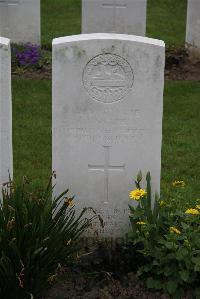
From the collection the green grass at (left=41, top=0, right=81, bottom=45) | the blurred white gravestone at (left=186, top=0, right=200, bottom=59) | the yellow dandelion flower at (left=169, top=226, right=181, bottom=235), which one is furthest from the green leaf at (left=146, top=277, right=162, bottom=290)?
the green grass at (left=41, top=0, right=81, bottom=45)

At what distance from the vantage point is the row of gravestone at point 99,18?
11094 mm

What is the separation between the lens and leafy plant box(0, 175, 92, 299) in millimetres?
4348

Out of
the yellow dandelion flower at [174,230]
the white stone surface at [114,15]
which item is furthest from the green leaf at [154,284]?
the white stone surface at [114,15]

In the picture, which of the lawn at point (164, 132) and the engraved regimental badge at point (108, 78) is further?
the lawn at point (164, 132)

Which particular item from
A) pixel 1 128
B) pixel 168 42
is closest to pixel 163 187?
pixel 1 128

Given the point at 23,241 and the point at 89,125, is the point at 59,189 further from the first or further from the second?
the point at 23,241

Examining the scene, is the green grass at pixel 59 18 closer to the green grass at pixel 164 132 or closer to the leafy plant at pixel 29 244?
the green grass at pixel 164 132

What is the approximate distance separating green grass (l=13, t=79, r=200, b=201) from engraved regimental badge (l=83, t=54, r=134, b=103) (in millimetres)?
1592

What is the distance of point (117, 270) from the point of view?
5.00m

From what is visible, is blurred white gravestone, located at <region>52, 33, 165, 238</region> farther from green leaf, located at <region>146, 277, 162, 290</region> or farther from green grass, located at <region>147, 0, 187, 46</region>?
green grass, located at <region>147, 0, 187, 46</region>

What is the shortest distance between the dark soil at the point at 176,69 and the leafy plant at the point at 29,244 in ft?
18.5

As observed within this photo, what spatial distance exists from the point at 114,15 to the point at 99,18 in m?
0.24

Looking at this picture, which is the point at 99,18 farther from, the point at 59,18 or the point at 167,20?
the point at 167,20

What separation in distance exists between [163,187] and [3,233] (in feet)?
8.14
